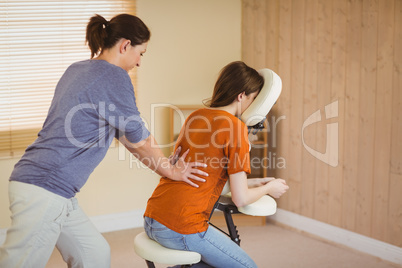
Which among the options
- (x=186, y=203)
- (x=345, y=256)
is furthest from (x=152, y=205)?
(x=345, y=256)

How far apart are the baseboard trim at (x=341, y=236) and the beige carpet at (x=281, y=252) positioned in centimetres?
4

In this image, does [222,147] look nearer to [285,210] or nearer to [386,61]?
[386,61]

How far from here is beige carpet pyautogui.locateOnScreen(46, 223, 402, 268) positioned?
3.02 metres

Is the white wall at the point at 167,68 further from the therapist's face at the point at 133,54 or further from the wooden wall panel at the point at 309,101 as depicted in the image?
the therapist's face at the point at 133,54

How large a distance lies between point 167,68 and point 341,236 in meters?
1.70

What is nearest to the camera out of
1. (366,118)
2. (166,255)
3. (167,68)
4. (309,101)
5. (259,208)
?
(166,255)

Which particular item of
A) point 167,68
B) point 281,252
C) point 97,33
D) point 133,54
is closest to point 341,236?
point 281,252

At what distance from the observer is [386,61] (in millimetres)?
2975

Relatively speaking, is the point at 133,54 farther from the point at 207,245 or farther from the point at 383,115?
the point at 383,115

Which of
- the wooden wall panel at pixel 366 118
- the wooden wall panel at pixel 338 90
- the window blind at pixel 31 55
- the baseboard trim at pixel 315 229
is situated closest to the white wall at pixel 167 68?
the baseboard trim at pixel 315 229

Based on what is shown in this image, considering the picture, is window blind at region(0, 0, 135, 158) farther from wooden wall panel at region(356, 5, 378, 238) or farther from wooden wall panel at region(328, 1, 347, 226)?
wooden wall panel at region(356, 5, 378, 238)

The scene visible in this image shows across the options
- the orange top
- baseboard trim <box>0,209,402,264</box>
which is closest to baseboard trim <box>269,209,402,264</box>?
baseboard trim <box>0,209,402,264</box>

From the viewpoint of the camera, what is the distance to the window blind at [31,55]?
3.23 metres

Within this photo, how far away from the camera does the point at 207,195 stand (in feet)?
5.62
